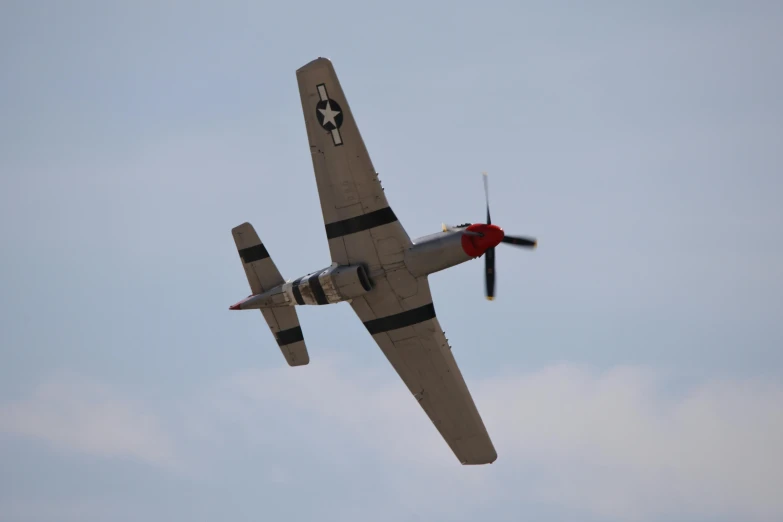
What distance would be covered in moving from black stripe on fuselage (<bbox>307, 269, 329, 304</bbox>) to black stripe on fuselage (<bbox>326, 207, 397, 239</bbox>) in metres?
1.30

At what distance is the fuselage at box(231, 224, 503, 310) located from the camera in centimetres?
3269

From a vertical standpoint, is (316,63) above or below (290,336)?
above

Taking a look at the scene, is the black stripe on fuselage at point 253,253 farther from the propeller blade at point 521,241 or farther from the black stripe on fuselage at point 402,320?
the propeller blade at point 521,241

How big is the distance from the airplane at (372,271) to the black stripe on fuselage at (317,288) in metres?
0.04

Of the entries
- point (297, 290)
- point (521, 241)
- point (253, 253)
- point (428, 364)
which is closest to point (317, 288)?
point (297, 290)

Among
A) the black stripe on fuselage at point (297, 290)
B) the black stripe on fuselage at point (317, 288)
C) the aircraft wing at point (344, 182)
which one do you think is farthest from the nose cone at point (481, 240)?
the black stripe on fuselage at point (297, 290)

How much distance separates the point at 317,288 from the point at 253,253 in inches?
104

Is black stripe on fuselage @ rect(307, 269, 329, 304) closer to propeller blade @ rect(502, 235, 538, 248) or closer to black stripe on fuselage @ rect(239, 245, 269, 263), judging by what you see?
black stripe on fuselage @ rect(239, 245, 269, 263)

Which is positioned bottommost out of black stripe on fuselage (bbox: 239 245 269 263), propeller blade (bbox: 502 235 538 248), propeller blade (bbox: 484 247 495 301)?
propeller blade (bbox: 484 247 495 301)

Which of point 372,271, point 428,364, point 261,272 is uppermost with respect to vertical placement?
point 261,272

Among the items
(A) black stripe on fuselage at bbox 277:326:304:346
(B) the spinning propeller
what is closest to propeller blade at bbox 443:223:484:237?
(B) the spinning propeller

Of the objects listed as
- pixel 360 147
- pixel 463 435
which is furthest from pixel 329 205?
pixel 463 435

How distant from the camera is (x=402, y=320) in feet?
115

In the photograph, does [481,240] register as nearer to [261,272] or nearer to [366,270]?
[366,270]
